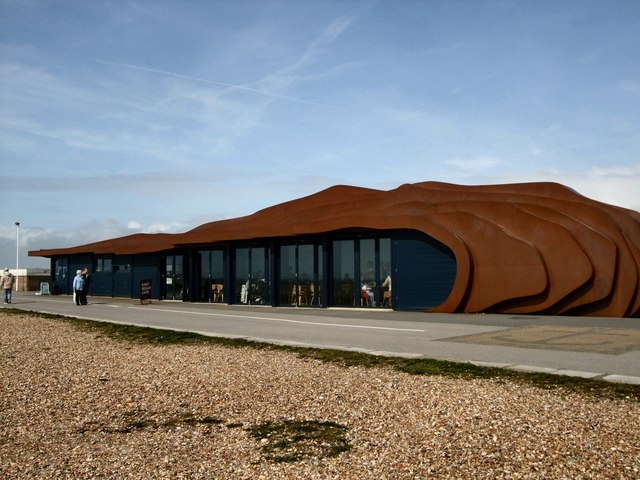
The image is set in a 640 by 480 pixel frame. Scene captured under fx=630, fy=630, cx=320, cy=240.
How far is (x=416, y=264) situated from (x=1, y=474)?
19806 millimetres

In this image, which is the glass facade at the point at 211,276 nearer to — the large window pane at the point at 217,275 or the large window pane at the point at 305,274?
the large window pane at the point at 217,275

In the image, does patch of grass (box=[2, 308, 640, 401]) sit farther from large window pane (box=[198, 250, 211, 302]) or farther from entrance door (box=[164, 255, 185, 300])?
entrance door (box=[164, 255, 185, 300])

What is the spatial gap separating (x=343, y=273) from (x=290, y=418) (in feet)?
64.0

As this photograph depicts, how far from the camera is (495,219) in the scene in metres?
22.8

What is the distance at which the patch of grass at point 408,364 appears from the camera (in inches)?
326

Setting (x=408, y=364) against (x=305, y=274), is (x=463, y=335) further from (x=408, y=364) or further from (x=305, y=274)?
(x=305, y=274)

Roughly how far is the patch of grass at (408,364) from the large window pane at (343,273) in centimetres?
1085

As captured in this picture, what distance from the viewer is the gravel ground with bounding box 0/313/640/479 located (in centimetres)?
529

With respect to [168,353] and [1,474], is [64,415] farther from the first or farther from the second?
[168,353]

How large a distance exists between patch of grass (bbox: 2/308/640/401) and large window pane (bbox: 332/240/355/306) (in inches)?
427

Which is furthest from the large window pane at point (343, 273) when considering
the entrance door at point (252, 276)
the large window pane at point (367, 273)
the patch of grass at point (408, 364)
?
the patch of grass at point (408, 364)

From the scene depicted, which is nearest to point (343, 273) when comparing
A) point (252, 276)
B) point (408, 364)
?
point (252, 276)

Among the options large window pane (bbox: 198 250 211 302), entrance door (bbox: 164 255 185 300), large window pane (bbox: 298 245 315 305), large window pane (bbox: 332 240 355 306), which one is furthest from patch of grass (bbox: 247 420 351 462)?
entrance door (bbox: 164 255 185 300)

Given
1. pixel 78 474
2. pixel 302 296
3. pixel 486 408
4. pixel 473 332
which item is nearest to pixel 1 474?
pixel 78 474
